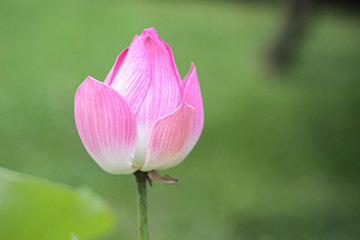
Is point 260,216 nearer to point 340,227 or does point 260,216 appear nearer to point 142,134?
point 340,227

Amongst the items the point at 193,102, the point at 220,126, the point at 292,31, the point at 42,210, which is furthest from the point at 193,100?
the point at 292,31

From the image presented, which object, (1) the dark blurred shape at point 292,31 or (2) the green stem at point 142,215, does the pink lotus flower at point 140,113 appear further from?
(1) the dark blurred shape at point 292,31

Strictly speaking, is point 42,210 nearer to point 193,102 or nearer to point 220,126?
point 193,102

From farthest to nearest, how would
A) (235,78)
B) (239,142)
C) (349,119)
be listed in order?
(235,78), (349,119), (239,142)

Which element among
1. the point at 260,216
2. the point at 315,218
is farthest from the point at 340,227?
the point at 260,216

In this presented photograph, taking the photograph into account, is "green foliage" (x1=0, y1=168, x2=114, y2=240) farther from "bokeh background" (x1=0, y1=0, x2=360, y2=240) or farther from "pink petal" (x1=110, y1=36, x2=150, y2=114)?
"bokeh background" (x1=0, y1=0, x2=360, y2=240)

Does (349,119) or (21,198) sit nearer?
(21,198)

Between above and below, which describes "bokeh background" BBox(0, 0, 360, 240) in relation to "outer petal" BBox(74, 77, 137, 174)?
below

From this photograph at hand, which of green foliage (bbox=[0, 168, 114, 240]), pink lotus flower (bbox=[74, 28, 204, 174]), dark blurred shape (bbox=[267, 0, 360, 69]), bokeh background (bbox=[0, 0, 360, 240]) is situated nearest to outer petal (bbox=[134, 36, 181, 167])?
pink lotus flower (bbox=[74, 28, 204, 174])
